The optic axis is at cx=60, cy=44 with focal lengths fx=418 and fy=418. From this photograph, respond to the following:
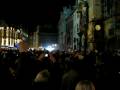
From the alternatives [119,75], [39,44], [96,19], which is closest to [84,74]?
[119,75]

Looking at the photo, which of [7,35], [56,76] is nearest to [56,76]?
[56,76]

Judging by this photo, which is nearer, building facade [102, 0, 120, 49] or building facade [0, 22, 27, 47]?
building facade [102, 0, 120, 49]

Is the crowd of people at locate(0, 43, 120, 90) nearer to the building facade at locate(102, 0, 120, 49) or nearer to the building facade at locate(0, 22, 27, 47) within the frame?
the building facade at locate(102, 0, 120, 49)

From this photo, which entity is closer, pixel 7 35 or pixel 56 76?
pixel 56 76

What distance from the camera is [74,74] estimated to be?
9711mm

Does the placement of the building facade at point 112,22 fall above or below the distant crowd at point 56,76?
above

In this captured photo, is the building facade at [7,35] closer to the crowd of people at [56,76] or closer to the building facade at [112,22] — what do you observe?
the building facade at [112,22]

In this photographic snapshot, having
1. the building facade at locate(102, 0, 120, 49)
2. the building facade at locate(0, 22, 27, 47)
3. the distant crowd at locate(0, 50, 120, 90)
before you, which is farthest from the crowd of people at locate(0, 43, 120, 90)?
the building facade at locate(0, 22, 27, 47)

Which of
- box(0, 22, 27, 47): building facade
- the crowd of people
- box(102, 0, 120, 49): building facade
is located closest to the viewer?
the crowd of people

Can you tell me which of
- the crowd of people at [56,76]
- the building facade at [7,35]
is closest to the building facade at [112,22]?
the crowd of people at [56,76]

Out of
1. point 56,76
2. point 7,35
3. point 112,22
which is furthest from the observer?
point 7,35

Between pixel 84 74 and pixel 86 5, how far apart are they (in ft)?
175

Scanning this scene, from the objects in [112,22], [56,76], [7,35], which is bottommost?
[56,76]

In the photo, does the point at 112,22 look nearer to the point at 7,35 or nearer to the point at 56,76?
the point at 56,76
